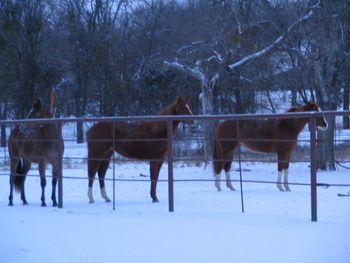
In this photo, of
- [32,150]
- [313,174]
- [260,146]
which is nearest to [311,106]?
[260,146]

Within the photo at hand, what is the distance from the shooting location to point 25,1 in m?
30.7

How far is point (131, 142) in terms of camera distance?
9875 millimetres

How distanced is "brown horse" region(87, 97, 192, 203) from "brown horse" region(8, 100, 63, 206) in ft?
2.00

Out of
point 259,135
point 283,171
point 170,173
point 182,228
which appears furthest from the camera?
point 259,135

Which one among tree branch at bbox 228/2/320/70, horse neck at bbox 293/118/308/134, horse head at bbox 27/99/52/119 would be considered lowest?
horse neck at bbox 293/118/308/134

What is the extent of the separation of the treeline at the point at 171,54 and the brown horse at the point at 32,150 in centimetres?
748

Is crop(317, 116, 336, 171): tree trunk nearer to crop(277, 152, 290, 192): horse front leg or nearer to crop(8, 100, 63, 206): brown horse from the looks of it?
crop(277, 152, 290, 192): horse front leg

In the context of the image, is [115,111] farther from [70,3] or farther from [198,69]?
[198,69]

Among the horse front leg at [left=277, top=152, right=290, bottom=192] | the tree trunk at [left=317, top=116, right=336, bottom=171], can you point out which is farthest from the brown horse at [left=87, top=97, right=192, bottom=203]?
the tree trunk at [left=317, top=116, right=336, bottom=171]

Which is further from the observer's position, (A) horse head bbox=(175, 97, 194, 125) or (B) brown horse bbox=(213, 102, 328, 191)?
(B) brown horse bbox=(213, 102, 328, 191)

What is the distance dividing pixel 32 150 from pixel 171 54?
1446 cm

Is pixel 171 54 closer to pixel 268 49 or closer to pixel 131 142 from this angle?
pixel 268 49

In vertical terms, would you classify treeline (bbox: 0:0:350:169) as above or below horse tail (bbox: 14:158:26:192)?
above

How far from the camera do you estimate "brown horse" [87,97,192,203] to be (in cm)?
974
